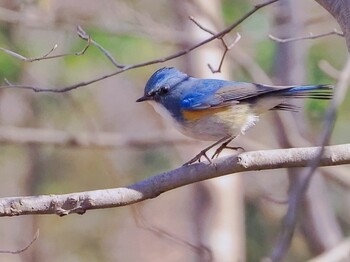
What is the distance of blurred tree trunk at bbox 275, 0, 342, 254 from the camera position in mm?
5246

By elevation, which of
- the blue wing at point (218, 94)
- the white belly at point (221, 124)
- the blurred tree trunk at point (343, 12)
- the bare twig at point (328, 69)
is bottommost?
the white belly at point (221, 124)

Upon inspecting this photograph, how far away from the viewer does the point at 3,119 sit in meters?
6.52

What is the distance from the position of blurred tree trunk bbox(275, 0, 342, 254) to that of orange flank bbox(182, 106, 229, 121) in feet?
4.21

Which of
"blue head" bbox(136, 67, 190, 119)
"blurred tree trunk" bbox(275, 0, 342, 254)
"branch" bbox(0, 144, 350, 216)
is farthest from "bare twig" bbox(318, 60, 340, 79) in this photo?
"branch" bbox(0, 144, 350, 216)

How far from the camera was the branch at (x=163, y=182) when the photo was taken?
2768mm

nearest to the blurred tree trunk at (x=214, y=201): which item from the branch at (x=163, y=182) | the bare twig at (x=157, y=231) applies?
the bare twig at (x=157, y=231)

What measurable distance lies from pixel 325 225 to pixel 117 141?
1.44 metres

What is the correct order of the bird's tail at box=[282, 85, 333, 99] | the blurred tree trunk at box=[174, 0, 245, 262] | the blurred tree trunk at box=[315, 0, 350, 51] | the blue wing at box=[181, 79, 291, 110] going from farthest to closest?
1. the blurred tree trunk at box=[174, 0, 245, 262]
2. the blue wing at box=[181, 79, 291, 110]
3. the bird's tail at box=[282, 85, 333, 99]
4. the blurred tree trunk at box=[315, 0, 350, 51]

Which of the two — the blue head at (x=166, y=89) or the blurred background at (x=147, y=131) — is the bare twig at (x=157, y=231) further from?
the blue head at (x=166, y=89)

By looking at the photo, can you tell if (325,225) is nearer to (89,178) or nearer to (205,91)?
(205,91)

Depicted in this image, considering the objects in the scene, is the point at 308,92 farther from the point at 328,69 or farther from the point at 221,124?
the point at 328,69

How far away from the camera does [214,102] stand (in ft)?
12.7

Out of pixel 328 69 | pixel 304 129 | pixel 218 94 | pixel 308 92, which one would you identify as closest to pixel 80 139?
pixel 304 129

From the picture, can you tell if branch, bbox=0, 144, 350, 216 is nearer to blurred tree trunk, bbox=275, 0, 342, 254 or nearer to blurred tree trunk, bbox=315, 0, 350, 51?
blurred tree trunk, bbox=315, 0, 350, 51
